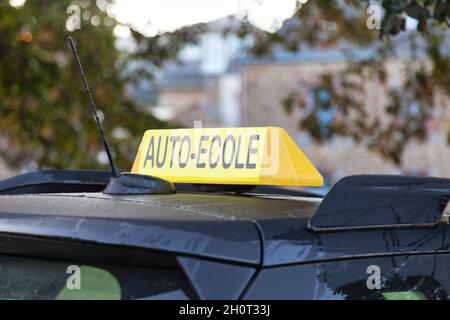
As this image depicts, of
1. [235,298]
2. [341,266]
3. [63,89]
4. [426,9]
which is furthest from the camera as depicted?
[63,89]

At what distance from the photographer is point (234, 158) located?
2.16 metres

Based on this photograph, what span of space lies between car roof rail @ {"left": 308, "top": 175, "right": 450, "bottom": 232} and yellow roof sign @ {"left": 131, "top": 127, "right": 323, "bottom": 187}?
0.37 meters

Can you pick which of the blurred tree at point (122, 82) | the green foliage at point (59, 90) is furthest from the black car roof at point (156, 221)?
the blurred tree at point (122, 82)

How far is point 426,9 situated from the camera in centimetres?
415

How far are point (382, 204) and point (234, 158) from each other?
0.51 meters

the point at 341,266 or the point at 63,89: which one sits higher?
the point at 341,266

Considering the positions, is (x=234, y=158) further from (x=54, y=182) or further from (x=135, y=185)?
(x=54, y=182)

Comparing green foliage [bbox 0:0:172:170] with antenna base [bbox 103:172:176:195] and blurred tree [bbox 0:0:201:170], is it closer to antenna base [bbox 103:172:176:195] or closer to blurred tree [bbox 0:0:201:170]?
blurred tree [bbox 0:0:201:170]

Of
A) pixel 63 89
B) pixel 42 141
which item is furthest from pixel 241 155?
pixel 63 89

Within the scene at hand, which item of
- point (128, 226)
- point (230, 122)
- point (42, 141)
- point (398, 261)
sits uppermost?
point (128, 226)

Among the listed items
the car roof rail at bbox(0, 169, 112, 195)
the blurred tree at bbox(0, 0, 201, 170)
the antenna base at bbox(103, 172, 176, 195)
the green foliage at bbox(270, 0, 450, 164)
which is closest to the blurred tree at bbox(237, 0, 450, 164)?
the green foliage at bbox(270, 0, 450, 164)

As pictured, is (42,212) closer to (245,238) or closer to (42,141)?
(245,238)

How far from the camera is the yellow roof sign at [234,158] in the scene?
83.7 inches

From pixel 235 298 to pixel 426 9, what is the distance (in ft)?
9.61
